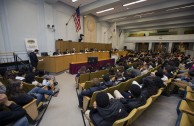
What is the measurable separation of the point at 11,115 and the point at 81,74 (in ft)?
8.17

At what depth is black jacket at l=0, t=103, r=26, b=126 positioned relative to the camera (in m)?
1.46

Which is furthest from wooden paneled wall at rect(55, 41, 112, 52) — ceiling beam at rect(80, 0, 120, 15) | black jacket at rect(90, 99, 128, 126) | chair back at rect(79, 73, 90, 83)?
black jacket at rect(90, 99, 128, 126)

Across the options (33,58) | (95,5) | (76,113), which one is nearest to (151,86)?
(76,113)

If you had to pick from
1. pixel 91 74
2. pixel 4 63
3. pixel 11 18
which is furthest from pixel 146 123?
pixel 11 18

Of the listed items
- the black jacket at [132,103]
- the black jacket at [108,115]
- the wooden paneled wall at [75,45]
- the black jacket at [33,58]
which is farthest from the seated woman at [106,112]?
the wooden paneled wall at [75,45]

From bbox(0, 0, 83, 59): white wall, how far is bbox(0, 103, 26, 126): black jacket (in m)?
5.99

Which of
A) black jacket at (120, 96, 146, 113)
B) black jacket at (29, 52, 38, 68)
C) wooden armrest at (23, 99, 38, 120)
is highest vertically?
black jacket at (29, 52, 38, 68)

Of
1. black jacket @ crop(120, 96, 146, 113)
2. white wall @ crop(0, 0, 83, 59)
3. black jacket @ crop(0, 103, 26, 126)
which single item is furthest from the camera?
white wall @ crop(0, 0, 83, 59)

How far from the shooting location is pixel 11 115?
1.54 meters

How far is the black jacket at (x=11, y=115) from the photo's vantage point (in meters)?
1.46

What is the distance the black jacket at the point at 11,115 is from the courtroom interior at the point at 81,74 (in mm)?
11

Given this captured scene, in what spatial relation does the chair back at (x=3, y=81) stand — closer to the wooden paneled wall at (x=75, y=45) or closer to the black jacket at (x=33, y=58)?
the black jacket at (x=33, y=58)

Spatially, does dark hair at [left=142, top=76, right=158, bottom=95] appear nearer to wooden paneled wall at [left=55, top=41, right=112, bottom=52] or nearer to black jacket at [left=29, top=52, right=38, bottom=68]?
black jacket at [left=29, top=52, right=38, bottom=68]

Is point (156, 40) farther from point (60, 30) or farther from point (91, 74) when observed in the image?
point (91, 74)
